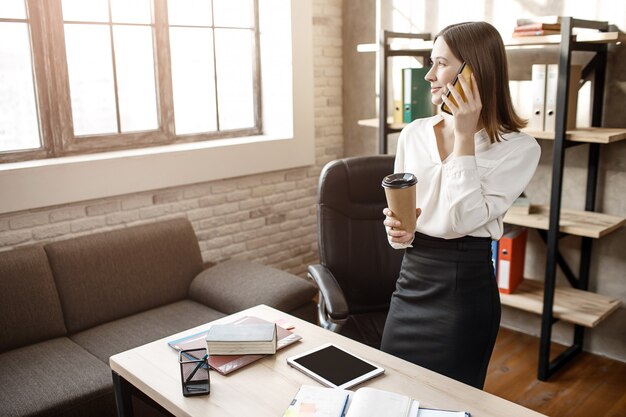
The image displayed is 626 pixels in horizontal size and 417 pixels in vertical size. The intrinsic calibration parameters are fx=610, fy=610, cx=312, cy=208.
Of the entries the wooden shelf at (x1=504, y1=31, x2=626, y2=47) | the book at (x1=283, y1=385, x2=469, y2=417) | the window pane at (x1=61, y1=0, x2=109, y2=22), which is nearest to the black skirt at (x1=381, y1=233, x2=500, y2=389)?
the book at (x1=283, y1=385, x2=469, y2=417)

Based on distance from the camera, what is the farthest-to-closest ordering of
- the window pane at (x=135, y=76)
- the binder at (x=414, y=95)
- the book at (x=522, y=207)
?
the binder at (x=414, y=95), the window pane at (x=135, y=76), the book at (x=522, y=207)

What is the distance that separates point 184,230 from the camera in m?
3.37

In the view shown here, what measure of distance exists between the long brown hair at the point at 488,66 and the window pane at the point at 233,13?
241 centimetres

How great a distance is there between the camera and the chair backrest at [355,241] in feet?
8.56

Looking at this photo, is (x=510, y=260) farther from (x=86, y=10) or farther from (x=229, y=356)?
(x=86, y=10)

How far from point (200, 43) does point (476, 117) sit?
2508 mm

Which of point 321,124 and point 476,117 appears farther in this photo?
point 321,124

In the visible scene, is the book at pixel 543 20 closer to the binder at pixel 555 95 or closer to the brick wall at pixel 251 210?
the binder at pixel 555 95

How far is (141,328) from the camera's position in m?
2.91

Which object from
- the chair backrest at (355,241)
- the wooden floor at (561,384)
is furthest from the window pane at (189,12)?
the wooden floor at (561,384)

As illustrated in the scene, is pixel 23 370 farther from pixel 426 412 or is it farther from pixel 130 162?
pixel 426 412

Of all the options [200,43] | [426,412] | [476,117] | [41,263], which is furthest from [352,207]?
[200,43]

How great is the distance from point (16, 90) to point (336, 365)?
7.49 feet

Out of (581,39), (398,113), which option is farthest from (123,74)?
(581,39)
